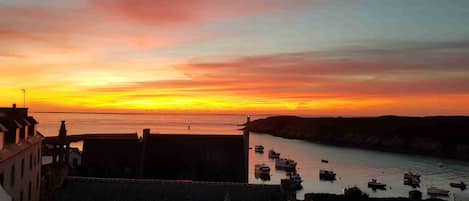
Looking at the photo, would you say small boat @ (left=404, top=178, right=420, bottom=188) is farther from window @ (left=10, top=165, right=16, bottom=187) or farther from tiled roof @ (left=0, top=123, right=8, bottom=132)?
tiled roof @ (left=0, top=123, right=8, bottom=132)

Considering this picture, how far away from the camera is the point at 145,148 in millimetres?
44406

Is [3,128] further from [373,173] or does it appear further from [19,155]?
→ [373,173]

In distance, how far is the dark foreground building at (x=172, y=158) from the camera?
4209 cm

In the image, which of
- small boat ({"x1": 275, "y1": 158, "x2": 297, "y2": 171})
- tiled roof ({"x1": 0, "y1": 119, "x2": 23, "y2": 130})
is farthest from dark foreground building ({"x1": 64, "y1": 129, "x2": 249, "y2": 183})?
small boat ({"x1": 275, "y1": 158, "x2": 297, "y2": 171})

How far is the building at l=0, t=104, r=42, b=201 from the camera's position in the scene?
3092 cm

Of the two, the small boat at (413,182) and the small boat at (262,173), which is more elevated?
the small boat at (262,173)

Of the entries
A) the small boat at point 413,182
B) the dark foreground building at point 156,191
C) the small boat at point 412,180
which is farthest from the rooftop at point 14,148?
the small boat at point 412,180

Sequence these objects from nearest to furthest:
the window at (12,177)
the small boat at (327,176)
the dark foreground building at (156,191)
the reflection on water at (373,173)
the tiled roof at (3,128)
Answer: the dark foreground building at (156,191), the tiled roof at (3,128), the window at (12,177), the reflection on water at (373,173), the small boat at (327,176)

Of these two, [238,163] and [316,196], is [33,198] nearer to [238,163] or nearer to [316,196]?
[238,163]

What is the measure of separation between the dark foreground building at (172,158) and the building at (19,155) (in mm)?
4933

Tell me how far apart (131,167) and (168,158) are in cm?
387

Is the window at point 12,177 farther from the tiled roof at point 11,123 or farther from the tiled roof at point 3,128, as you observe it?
the tiled roof at point 3,128

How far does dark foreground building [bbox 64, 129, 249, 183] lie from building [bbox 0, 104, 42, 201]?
4933 mm

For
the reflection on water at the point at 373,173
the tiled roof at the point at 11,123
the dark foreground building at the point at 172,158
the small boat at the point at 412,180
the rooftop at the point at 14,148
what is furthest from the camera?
the small boat at the point at 412,180
